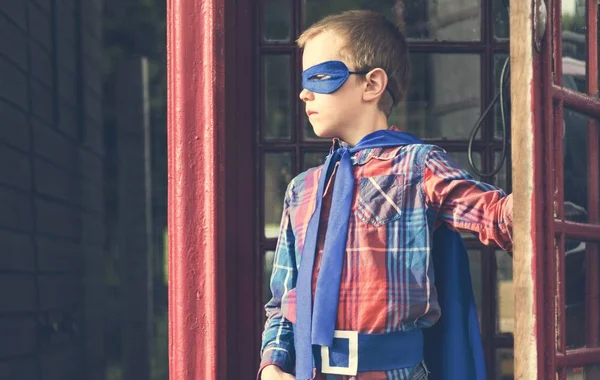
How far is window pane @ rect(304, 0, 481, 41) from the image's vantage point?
138 inches

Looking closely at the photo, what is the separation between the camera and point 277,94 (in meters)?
3.49

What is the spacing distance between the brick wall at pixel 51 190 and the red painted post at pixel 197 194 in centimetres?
152

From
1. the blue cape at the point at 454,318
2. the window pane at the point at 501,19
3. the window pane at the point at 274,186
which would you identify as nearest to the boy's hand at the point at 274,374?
the blue cape at the point at 454,318

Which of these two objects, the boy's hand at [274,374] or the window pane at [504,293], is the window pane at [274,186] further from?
the boy's hand at [274,374]

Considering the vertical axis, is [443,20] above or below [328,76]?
above

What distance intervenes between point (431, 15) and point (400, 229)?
1251 millimetres

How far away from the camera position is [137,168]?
6.35 meters

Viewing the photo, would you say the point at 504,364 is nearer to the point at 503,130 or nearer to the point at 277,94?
the point at 503,130

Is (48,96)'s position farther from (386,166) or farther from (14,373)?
(386,166)

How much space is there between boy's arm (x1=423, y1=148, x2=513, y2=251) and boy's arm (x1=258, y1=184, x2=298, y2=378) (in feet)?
1.28

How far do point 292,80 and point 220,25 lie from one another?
0.39 metres

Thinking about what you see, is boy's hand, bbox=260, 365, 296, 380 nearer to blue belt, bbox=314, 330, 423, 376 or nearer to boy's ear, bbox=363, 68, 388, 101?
blue belt, bbox=314, 330, 423, 376

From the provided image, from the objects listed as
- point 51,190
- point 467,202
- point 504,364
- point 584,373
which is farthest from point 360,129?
point 51,190

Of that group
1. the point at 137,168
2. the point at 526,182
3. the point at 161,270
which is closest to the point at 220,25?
the point at 526,182
